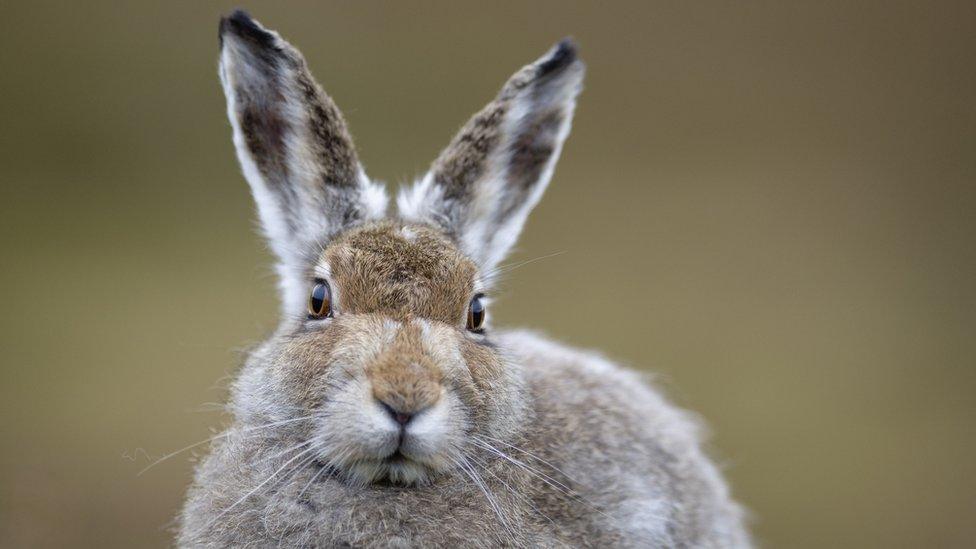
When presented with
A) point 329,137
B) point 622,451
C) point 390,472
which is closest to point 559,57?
point 329,137

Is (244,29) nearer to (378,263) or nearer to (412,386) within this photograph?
(378,263)

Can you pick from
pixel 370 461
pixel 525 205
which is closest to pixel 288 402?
pixel 370 461

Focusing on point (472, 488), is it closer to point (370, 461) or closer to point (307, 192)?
point (370, 461)

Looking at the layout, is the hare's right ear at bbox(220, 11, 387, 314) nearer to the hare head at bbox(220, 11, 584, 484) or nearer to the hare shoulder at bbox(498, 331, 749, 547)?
the hare head at bbox(220, 11, 584, 484)

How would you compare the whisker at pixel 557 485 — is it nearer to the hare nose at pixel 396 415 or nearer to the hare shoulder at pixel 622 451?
the hare shoulder at pixel 622 451

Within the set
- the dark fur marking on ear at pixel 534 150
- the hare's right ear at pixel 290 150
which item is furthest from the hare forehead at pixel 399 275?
the dark fur marking on ear at pixel 534 150

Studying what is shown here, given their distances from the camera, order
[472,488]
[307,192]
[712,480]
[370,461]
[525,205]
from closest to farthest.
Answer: [370,461]
[472,488]
[307,192]
[525,205]
[712,480]
